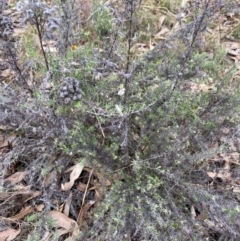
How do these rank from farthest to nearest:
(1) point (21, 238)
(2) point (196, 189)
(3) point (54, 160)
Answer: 1. (3) point (54, 160)
2. (1) point (21, 238)
3. (2) point (196, 189)

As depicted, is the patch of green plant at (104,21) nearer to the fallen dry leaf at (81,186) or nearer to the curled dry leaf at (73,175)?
the curled dry leaf at (73,175)

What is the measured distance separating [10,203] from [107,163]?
22.9 inches

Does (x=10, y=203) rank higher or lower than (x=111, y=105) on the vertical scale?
lower

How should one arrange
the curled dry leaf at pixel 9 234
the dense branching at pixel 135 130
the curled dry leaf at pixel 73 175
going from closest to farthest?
the dense branching at pixel 135 130 < the curled dry leaf at pixel 9 234 < the curled dry leaf at pixel 73 175

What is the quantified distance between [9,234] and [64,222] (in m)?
0.29

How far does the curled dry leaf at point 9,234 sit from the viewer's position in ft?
5.59

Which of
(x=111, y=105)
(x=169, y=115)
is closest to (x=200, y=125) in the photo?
(x=169, y=115)

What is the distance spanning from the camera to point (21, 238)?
1727mm

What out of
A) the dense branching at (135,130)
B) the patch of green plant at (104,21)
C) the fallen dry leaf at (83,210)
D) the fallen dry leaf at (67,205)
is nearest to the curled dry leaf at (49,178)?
the dense branching at (135,130)

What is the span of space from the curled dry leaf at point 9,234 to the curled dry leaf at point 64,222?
7.7 inches

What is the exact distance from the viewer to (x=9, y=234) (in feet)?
5.62

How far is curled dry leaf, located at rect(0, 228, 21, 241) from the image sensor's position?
1704 mm

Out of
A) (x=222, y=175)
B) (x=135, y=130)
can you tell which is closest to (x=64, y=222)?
(x=135, y=130)

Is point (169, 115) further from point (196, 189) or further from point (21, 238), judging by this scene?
point (21, 238)
